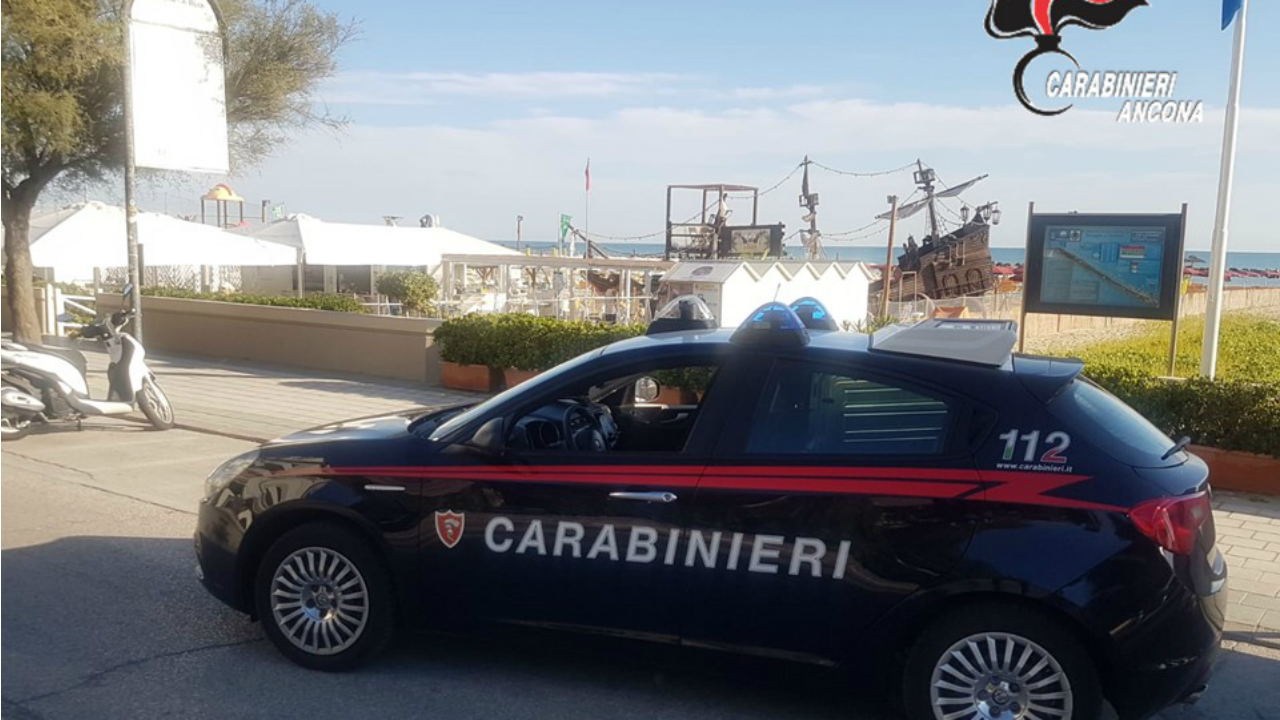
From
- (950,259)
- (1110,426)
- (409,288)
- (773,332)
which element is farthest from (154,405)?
(950,259)

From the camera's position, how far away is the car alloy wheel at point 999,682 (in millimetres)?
3979

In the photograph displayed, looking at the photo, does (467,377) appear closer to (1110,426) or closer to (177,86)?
(177,86)

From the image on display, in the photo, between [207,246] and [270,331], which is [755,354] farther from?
[207,246]

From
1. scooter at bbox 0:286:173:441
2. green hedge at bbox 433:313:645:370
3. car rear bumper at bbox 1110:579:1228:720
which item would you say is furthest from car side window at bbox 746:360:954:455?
scooter at bbox 0:286:173:441

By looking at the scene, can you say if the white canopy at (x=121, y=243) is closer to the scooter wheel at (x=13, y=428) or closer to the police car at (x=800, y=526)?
the scooter wheel at (x=13, y=428)

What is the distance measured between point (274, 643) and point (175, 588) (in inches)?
53.9

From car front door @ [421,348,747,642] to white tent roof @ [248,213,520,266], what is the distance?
63.3 feet

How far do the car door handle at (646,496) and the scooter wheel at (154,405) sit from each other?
8237 millimetres

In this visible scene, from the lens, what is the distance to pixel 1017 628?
3.99 metres

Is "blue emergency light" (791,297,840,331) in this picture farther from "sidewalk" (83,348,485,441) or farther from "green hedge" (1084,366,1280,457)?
"sidewalk" (83,348,485,441)

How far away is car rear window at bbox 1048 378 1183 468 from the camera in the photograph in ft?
13.4

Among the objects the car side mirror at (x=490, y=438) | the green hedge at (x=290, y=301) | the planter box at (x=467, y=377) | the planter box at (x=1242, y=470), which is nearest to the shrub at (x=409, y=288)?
the green hedge at (x=290, y=301)

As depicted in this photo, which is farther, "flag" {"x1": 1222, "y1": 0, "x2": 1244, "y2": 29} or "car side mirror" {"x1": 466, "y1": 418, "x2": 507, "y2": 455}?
"flag" {"x1": 1222, "y1": 0, "x2": 1244, "y2": 29}

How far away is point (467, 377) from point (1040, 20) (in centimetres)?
779
